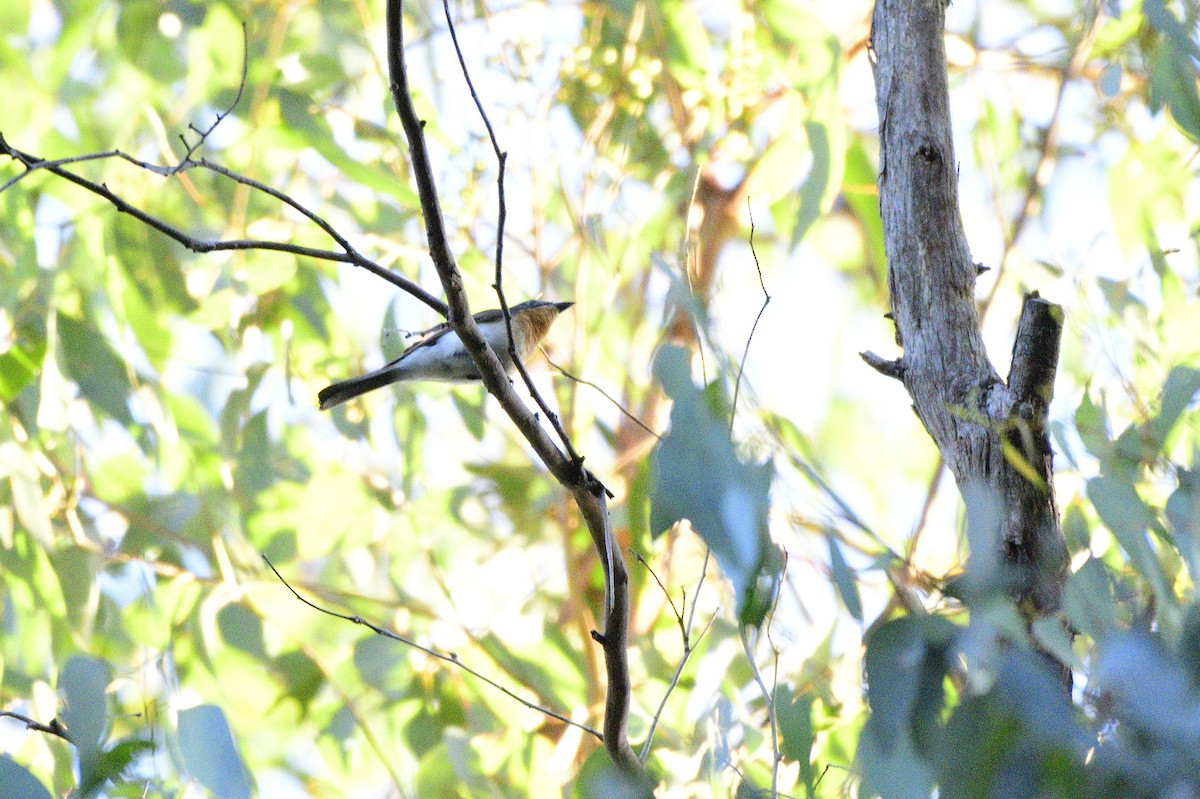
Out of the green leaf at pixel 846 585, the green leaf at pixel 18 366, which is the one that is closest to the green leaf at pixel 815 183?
the green leaf at pixel 846 585

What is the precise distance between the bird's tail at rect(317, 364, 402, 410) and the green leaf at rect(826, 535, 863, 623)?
4.68 feet

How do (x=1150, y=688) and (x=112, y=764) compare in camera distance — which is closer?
(x=1150, y=688)

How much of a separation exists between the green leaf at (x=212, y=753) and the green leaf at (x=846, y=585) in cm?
80

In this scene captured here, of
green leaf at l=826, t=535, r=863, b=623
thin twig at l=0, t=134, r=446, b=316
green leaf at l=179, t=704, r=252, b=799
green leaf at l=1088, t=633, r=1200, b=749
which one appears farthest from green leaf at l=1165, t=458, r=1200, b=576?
green leaf at l=179, t=704, r=252, b=799

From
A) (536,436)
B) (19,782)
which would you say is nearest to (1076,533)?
(536,436)

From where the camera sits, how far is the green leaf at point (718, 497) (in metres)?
1.09

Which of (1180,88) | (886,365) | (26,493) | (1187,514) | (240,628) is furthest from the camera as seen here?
(240,628)

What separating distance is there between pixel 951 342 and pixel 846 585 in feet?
1.38

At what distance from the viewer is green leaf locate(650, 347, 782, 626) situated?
3.59ft

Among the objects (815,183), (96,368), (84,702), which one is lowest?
(84,702)

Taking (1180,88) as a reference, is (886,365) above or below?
below

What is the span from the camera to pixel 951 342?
141 centimetres

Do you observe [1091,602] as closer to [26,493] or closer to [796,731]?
[796,731]

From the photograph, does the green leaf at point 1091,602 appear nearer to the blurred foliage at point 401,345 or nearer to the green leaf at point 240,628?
the blurred foliage at point 401,345
